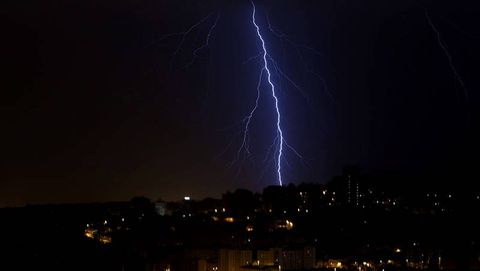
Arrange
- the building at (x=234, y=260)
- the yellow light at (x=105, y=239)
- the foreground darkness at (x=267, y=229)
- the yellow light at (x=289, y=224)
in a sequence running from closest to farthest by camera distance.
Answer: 1. the building at (x=234, y=260)
2. the foreground darkness at (x=267, y=229)
3. the yellow light at (x=289, y=224)
4. the yellow light at (x=105, y=239)

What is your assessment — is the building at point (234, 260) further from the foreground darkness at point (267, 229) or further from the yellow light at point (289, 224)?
the yellow light at point (289, 224)

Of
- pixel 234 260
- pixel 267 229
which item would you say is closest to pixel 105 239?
pixel 267 229

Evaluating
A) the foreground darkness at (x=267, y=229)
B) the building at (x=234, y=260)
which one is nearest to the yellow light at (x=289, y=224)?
the foreground darkness at (x=267, y=229)

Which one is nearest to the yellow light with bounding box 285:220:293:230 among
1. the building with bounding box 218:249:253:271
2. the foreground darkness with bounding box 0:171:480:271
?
the foreground darkness with bounding box 0:171:480:271

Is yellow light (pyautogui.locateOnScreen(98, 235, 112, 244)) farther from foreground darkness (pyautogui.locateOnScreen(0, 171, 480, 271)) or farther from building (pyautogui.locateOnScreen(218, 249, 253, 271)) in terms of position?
building (pyautogui.locateOnScreen(218, 249, 253, 271))

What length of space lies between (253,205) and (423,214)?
5861mm

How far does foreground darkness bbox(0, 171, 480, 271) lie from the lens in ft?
45.2

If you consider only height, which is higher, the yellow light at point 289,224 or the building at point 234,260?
the yellow light at point 289,224

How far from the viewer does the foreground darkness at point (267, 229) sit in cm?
1378

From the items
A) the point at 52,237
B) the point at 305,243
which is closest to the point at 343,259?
the point at 305,243

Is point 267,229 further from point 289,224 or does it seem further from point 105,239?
point 105,239

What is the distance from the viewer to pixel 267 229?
16797 mm

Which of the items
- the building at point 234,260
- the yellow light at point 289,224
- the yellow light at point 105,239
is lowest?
the building at point 234,260

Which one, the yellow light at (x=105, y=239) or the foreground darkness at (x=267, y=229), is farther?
the yellow light at (x=105, y=239)
